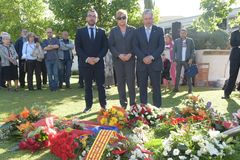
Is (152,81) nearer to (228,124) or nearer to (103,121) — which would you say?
(103,121)

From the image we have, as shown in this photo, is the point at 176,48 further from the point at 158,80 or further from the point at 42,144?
the point at 42,144

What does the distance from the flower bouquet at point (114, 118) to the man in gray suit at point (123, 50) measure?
1636 millimetres

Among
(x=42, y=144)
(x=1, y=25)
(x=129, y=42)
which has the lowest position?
(x=42, y=144)

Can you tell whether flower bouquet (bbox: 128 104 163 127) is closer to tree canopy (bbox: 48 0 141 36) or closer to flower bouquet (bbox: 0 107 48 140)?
flower bouquet (bbox: 0 107 48 140)

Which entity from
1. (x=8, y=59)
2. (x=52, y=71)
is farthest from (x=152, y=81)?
(x=8, y=59)

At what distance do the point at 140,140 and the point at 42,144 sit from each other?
1.36 metres

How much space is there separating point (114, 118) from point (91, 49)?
2.18m

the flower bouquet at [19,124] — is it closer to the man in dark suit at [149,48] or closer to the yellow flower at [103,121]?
the yellow flower at [103,121]

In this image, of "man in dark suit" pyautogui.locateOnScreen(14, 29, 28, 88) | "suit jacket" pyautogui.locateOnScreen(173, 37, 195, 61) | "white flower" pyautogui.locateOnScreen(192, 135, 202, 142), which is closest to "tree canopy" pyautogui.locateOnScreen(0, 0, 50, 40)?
"man in dark suit" pyautogui.locateOnScreen(14, 29, 28, 88)

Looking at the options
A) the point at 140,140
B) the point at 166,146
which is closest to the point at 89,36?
the point at 140,140

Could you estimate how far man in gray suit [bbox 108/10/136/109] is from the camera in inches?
300

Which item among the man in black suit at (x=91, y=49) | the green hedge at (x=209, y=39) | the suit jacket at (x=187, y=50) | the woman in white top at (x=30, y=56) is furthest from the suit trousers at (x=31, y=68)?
the green hedge at (x=209, y=39)

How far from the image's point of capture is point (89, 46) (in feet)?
25.9

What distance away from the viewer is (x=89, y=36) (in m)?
7.89
